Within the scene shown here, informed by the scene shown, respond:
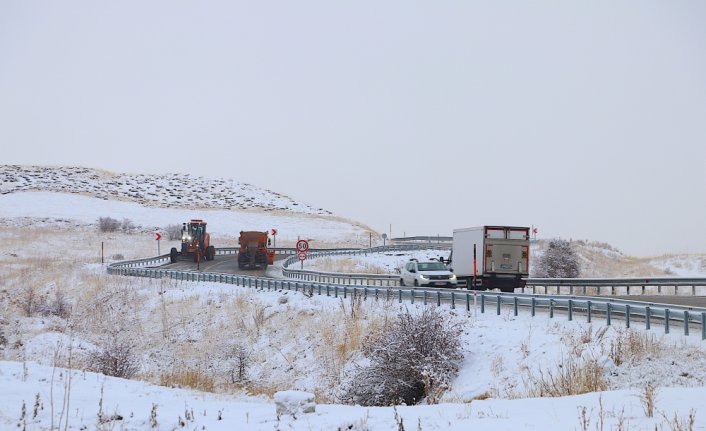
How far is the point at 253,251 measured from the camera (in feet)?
170

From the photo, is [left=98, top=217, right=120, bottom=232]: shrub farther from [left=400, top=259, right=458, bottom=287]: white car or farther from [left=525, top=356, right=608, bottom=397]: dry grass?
[left=525, top=356, right=608, bottom=397]: dry grass

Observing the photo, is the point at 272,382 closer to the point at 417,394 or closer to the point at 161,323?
the point at 417,394

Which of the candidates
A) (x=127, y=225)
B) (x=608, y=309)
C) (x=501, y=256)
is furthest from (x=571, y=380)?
(x=127, y=225)

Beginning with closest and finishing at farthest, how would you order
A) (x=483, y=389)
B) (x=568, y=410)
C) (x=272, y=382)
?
1. (x=568, y=410)
2. (x=483, y=389)
3. (x=272, y=382)

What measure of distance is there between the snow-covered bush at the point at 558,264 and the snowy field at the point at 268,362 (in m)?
22.3

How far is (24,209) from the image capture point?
100 meters

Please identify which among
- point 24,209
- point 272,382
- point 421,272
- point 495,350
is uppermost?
point 24,209

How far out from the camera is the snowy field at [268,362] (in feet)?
33.0

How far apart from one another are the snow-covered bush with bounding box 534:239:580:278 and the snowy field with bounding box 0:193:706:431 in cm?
2229

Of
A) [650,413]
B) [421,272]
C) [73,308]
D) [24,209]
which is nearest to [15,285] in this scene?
[73,308]

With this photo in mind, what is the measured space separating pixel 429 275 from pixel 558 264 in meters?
21.2

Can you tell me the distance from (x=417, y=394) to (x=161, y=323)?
61.8 feet

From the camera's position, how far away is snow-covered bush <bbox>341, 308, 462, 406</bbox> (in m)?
17.6

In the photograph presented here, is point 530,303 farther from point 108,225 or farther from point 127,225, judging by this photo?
point 127,225
